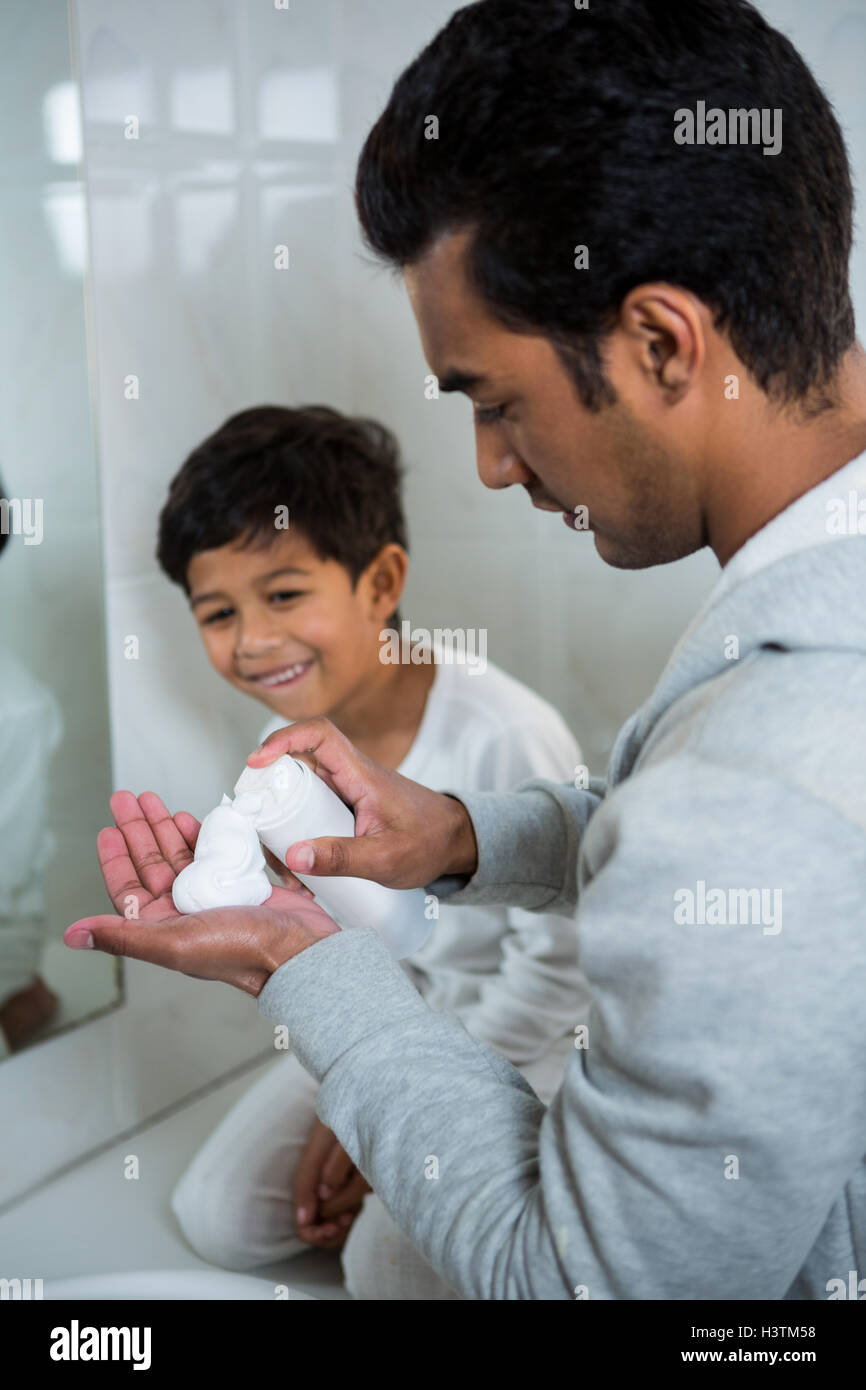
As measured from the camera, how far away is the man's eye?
66 centimetres

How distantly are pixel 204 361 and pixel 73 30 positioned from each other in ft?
1.11

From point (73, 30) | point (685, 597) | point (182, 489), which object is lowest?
point (685, 597)

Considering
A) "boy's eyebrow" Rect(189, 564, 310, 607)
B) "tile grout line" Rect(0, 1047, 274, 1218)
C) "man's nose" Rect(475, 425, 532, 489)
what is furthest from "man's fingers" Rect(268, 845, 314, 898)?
"tile grout line" Rect(0, 1047, 274, 1218)

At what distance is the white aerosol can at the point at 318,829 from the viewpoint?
2.35 ft

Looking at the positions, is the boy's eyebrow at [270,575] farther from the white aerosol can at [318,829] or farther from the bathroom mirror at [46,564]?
the white aerosol can at [318,829]

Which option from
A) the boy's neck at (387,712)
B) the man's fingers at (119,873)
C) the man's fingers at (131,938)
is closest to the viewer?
the man's fingers at (131,938)

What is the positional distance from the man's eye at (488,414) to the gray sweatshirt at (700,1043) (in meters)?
0.16

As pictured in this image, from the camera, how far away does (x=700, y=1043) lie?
0.50 meters

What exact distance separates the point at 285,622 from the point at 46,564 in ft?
0.76

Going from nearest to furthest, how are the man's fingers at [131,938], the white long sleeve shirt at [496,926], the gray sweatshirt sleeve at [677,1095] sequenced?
the gray sweatshirt sleeve at [677,1095]
the man's fingers at [131,938]
the white long sleeve shirt at [496,926]

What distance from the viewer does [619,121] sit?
0.57 meters

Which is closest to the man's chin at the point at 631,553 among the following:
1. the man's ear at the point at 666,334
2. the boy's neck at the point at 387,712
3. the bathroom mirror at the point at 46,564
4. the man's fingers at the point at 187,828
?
the man's ear at the point at 666,334

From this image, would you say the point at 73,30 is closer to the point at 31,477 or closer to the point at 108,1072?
the point at 31,477
